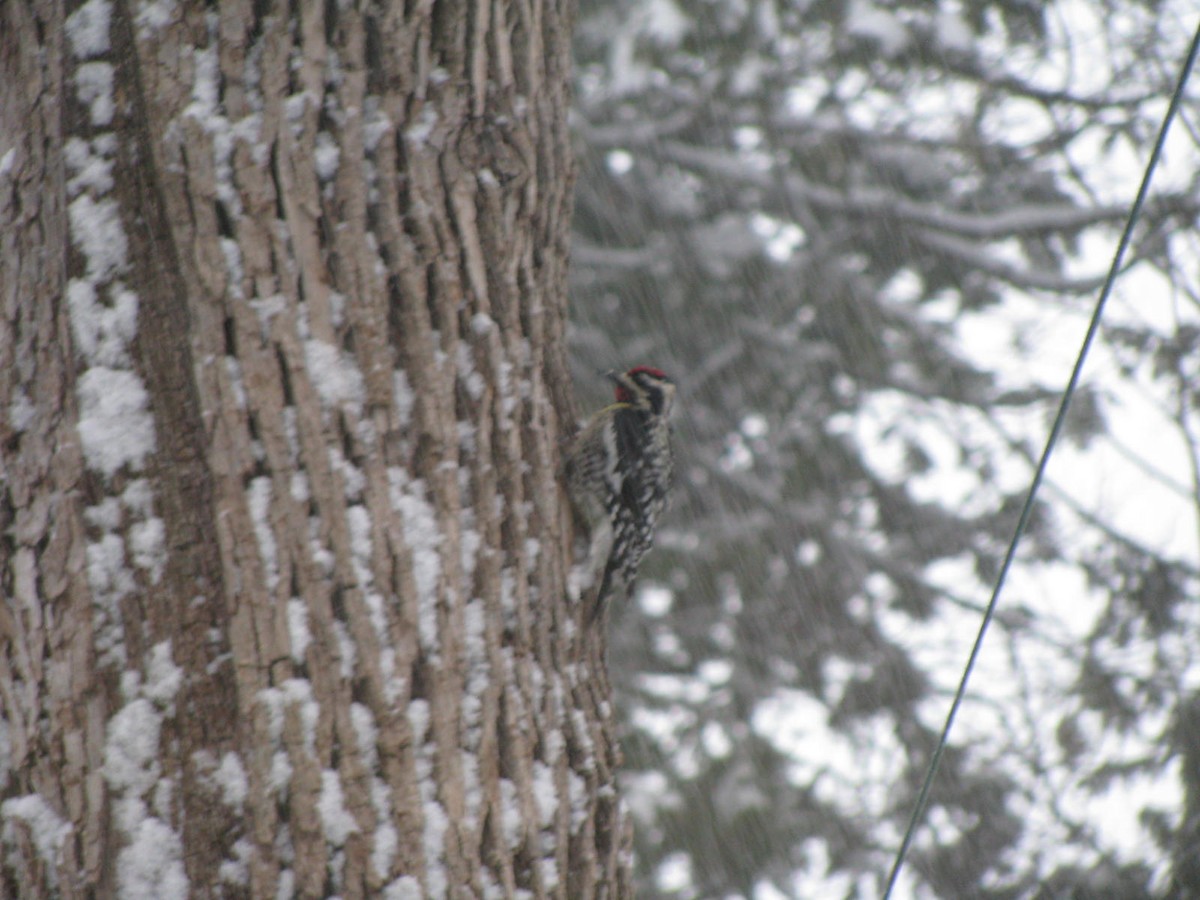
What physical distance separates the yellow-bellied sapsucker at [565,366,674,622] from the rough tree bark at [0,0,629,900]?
0.38 m

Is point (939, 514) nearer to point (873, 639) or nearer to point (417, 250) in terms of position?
point (873, 639)

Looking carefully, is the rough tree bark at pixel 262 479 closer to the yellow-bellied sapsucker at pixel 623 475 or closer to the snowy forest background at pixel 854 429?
the yellow-bellied sapsucker at pixel 623 475

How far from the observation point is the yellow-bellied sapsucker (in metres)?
2.42

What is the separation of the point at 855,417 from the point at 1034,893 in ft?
8.32

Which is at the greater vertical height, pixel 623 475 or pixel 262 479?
pixel 623 475

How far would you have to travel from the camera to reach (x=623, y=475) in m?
3.13

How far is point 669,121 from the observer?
5.57m

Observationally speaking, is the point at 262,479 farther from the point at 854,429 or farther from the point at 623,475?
the point at 854,429

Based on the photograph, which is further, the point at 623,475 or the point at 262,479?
the point at 623,475

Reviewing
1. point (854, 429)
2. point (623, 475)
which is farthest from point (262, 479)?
point (854, 429)

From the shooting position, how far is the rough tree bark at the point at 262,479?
176 cm

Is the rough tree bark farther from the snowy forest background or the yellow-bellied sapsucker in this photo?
the snowy forest background

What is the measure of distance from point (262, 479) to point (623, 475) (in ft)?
4.77

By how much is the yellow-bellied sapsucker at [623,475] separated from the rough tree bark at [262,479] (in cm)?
38
